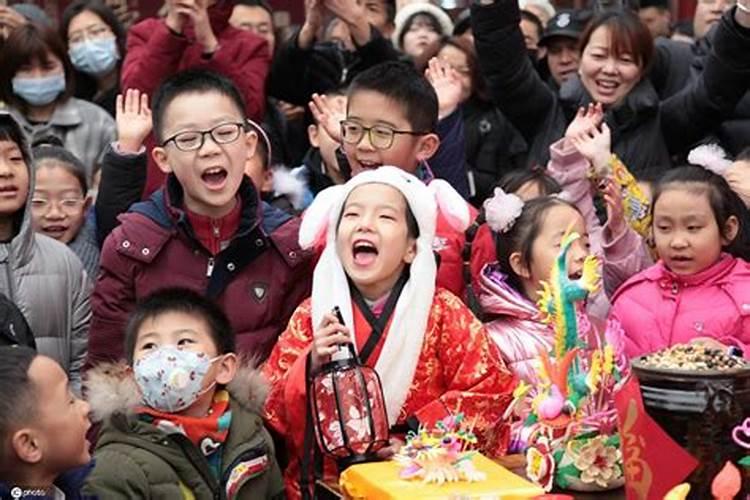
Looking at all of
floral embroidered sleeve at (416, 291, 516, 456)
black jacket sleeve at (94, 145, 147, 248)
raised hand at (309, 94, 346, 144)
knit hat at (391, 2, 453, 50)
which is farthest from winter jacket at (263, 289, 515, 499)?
knit hat at (391, 2, 453, 50)

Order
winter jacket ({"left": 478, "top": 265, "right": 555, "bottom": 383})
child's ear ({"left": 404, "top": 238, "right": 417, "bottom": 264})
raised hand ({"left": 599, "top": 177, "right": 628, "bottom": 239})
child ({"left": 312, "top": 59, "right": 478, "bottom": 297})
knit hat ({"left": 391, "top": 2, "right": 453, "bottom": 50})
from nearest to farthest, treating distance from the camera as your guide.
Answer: child's ear ({"left": 404, "top": 238, "right": 417, "bottom": 264}) < winter jacket ({"left": 478, "top": 265, "right": 555, "bottom": 383}) < child ({"left": 312, "top": 59, "right": 478, "bottom": 297}) < raised hand ({"left": 599, "top": 177, "right": 628, "bottom": 239}) < knit hat ({"left": 391, "top": 2, "right": 453, "bottom": 50})

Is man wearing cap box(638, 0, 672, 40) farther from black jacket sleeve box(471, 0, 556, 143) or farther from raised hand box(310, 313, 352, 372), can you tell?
raised hand box(310, 313, 352, 372)

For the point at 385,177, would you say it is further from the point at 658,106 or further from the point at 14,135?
the point at 658,106

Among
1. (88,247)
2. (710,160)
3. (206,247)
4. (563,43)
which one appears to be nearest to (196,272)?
(206,247)

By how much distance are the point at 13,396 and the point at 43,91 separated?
2.96m

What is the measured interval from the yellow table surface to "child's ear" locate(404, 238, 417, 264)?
63 centimetres

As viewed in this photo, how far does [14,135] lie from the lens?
4.13 metres

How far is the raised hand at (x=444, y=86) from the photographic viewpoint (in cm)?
491

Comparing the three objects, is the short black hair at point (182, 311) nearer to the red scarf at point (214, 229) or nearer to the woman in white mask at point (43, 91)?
the red scarf at point (214, 229)

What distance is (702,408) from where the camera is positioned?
2975mm

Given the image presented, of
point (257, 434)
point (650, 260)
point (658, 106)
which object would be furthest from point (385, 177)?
point (658, 106)

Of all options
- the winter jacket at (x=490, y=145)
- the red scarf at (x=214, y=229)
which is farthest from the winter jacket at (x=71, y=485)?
the winter jacket at (x=490, y=145)

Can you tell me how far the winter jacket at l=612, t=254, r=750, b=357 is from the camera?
397 cm

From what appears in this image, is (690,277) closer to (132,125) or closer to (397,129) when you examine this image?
(397,129)
